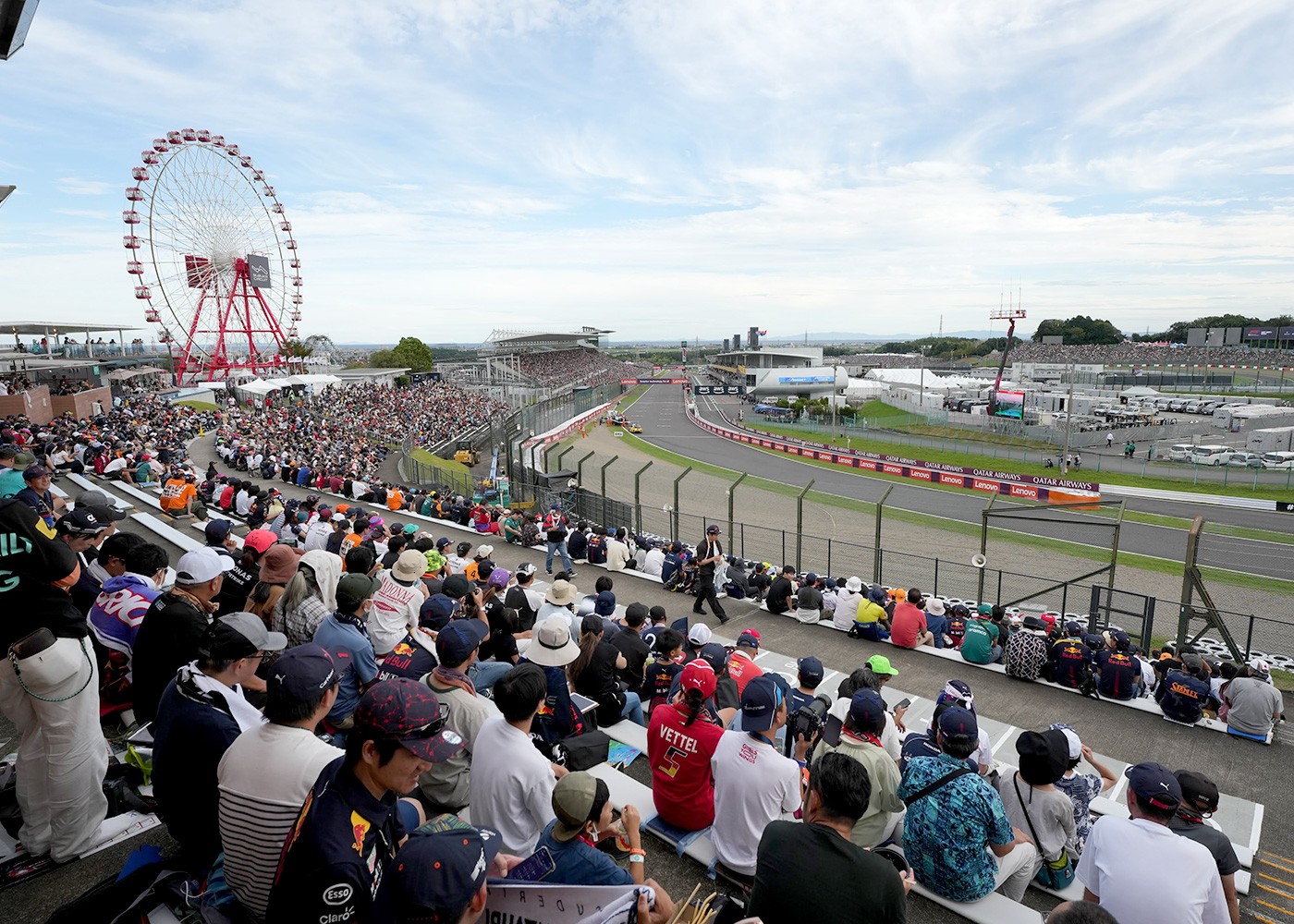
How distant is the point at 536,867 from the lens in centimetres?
270

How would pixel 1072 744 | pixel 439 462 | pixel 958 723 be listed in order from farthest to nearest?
pixel 439 462 → pixel 1072 744 → pixel 958 723

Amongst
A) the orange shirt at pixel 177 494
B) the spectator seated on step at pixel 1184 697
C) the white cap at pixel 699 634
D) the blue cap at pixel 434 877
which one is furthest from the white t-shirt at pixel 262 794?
the orange shirt at pixel 177 494

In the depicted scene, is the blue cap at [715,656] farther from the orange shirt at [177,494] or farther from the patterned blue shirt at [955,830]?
the orange shirt at [177,494]

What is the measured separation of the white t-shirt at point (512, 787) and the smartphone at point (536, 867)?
0.62 metres

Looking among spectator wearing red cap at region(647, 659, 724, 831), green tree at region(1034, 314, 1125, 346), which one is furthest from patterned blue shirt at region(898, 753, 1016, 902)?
green tree at region(1034, 314, 1125, 346)

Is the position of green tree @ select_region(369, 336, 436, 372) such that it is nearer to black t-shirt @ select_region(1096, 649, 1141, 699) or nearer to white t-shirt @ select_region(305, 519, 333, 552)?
white t-shirt @ select_region(305, 519, 333, 552)

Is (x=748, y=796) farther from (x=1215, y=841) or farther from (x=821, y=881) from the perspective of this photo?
(x=1215, y=841)

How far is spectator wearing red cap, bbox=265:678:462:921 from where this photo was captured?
2.02 m

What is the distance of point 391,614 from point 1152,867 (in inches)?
223

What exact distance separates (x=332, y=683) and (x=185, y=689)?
0.96 metres

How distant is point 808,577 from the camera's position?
12289mm

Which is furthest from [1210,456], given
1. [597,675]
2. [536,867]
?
[536,867]

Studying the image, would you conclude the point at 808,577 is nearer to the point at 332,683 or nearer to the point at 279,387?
the point at 332,683

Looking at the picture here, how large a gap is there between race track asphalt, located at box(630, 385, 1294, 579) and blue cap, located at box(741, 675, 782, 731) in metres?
9.86
